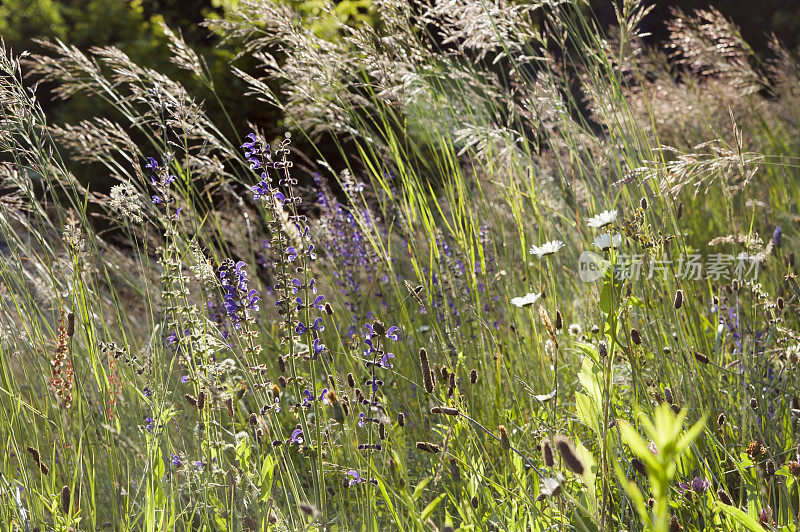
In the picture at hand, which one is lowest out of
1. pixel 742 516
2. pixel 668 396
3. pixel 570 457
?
pixel 668 396

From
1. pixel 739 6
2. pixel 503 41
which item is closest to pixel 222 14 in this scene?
pixel 503 41

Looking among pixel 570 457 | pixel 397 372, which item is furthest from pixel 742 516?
pixel 397 372

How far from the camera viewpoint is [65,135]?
6.54 feet

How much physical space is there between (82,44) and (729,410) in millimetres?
7641

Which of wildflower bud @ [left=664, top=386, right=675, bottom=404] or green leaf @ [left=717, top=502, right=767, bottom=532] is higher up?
green leaf @ [left=717, top=502, right=767, bottom=532]

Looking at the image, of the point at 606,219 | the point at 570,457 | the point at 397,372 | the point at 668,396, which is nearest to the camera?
the point at 570,457

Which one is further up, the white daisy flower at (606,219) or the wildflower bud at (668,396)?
the white daisy flower at (606,219)

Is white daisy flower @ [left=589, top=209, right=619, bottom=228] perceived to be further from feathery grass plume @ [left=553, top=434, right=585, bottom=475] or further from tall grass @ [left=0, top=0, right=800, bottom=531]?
feathery grass plume @ [left=553, top=434, right=585, bottom=475]

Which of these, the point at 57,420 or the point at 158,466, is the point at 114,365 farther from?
the point at 158,466

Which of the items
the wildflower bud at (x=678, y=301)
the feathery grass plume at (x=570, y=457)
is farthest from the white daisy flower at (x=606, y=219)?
the feathery grass plume at (x=570, y=457)

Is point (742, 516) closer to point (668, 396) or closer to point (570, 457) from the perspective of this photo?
point (570, 457)

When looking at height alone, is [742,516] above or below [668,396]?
above

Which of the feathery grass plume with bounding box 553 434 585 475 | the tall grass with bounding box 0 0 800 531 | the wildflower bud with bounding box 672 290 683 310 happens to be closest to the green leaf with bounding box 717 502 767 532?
the tall grass with bounding box 0 0 800 531

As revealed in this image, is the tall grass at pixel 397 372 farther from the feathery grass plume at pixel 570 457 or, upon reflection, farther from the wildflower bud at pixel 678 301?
the wildflower bud at pixel 678 301
